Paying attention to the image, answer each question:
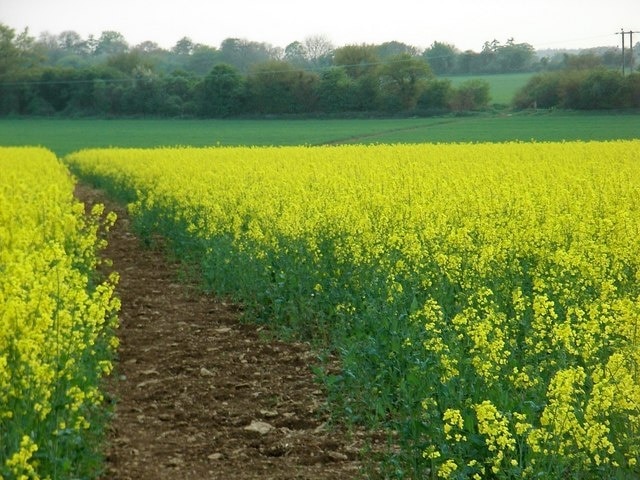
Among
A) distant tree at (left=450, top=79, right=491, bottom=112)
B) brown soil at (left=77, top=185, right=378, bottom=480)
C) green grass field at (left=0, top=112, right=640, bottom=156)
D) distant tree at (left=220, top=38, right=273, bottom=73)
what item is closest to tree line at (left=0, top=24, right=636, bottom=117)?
distant tree at (left=450, top=79, right=491, bottom=112)

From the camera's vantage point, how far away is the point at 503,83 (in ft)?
299

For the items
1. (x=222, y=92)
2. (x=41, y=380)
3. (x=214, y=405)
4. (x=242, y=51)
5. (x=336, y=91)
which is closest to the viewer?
(x=41, y=380)

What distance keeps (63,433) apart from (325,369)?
301cm

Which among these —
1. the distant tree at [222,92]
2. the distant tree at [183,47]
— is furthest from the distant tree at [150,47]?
the distant tree at [222,92]

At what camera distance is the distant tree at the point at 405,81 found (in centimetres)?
6956

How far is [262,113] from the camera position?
245ft

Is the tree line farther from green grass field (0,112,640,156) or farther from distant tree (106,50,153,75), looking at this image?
green grass field (0,112,640,156)

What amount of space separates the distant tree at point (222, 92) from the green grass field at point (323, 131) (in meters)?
2.46

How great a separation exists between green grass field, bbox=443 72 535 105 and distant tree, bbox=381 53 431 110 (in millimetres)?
5543

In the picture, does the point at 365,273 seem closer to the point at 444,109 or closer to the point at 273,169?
the point at 273,169

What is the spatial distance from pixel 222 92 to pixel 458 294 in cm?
6883

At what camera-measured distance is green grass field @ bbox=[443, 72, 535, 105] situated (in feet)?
241

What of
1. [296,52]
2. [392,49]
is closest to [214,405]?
[392,49]

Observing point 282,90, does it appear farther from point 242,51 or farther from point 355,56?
point 242,51
